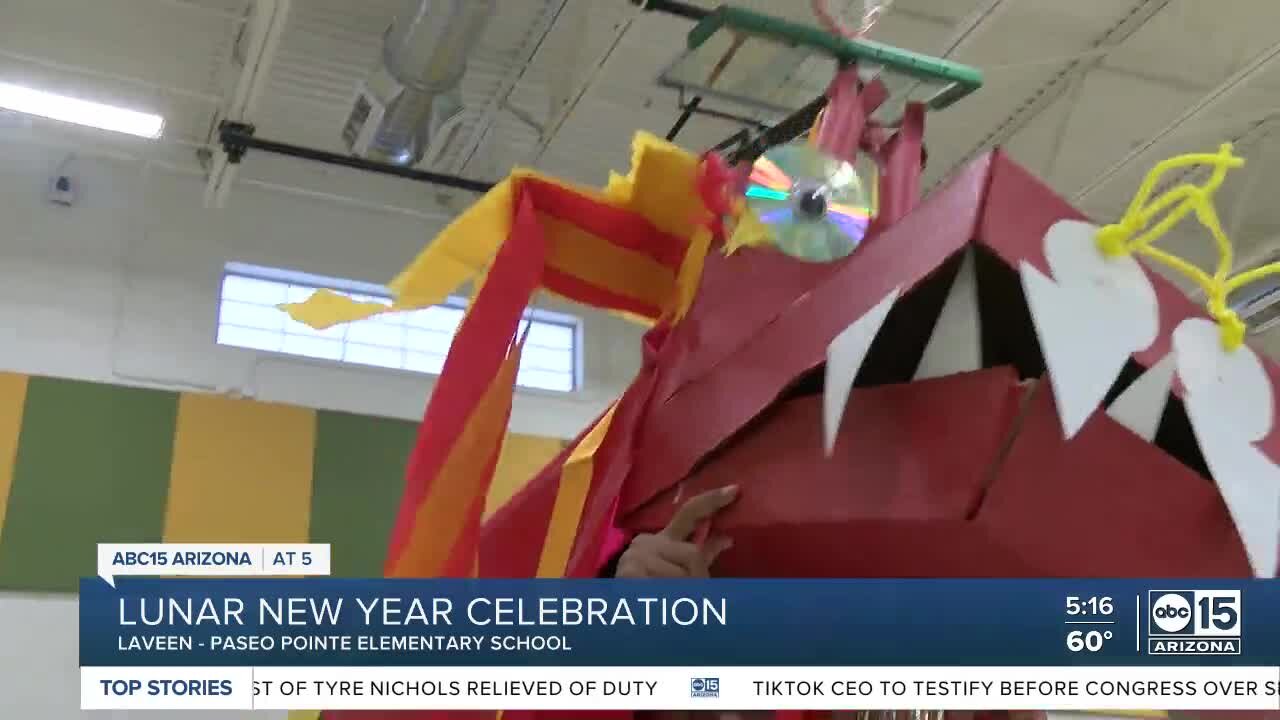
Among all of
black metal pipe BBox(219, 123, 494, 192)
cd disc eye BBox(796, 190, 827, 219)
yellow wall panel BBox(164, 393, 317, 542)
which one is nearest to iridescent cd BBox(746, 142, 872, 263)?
cd disc eye BBox(796, 190, 827, 219)

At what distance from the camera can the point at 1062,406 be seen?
24.6 inches

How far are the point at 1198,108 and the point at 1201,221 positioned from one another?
3317 millimetres

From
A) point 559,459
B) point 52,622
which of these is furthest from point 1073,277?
point 52,622

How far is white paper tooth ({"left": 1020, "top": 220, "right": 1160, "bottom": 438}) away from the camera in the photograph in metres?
0.63

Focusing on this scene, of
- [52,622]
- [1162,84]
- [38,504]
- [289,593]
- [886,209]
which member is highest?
[1162,84]

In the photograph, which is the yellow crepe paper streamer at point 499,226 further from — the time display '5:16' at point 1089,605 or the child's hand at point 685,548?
the time display '5:16' at point 1089,605

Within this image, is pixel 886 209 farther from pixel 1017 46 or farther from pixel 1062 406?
pixel 1017 46

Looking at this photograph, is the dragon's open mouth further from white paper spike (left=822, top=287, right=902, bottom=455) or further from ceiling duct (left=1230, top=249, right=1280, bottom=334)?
ceiling duct (left=1230, top=249, right=1280, bottom=334)

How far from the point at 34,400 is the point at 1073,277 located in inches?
142

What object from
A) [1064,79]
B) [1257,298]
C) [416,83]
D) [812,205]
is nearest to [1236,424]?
[812,205]

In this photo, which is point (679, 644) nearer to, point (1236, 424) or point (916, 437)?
point (916, 437)

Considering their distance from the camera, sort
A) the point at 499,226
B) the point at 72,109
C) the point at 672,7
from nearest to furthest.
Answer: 1. the point at 499,226
2. the point at 672,7
3. the point at 72,109

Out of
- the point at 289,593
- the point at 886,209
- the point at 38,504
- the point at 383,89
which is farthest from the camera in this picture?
the point at 38,504

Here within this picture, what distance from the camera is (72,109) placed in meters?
3.52
